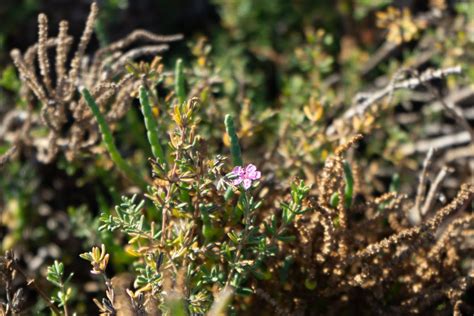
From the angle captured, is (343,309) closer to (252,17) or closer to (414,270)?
(414,270)

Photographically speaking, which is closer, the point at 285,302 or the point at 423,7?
the point at 285,302

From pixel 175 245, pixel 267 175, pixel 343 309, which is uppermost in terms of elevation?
pixel 175 245

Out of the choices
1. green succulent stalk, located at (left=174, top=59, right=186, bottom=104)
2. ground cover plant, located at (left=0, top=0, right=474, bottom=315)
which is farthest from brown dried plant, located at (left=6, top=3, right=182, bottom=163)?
green succulent stalk, located at (left=174, top=59, right=186, bottom=104)

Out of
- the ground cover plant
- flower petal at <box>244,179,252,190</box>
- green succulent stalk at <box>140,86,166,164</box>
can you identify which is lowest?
the ground cover plant

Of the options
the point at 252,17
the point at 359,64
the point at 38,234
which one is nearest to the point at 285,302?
the point at 38,234

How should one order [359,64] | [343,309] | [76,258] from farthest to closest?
[359,64] < [76,258] < [343,309]

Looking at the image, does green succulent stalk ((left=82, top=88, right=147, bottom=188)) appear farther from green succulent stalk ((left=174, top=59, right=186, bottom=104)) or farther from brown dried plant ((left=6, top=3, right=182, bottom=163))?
green succulent stalk ((left=174, top=59, right=186, bottom=104))

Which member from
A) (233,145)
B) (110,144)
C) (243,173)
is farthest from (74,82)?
(243,173)

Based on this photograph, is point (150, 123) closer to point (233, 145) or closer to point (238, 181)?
point (233, 145)
